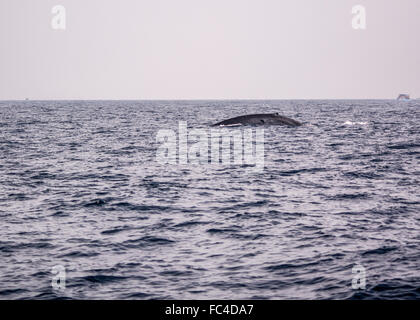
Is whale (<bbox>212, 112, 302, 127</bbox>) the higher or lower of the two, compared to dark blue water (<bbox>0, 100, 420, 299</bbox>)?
higher

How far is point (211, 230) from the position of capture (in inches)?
608

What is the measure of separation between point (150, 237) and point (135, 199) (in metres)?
5.53

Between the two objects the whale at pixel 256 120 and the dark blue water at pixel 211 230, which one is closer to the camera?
the dark blue water at pixel 211 230

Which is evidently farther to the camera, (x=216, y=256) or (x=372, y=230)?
(x=372, y=230)

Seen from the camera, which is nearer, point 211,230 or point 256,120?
point 211,230

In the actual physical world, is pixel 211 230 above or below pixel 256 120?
below

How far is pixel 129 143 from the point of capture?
42.4m

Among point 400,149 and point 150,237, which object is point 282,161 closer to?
point 400,149

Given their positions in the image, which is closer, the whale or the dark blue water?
the dark blue water

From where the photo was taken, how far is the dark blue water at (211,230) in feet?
36.3

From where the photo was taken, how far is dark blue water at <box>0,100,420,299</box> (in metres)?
11.1

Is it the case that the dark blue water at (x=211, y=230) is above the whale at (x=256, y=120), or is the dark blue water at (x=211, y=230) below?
below
